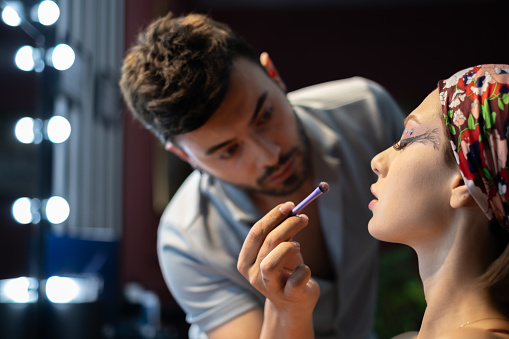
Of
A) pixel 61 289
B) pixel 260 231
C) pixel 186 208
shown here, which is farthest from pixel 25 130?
pixel 260 231

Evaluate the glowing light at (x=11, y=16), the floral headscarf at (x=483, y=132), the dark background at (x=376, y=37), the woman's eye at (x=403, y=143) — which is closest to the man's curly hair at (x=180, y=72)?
the woman's eye at (x=403, y=143)

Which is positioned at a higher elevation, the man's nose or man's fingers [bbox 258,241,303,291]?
the man's nose

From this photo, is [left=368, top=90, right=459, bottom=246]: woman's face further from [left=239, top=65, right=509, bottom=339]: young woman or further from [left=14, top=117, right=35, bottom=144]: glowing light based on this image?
[left=14, top=117, right=35, bottom=144]: glowing light

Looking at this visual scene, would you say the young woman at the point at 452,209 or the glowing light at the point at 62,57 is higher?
the glowing light at the point at 62,57

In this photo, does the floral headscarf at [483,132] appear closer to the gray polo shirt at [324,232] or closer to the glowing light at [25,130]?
the gray polo shirt at [324,232]

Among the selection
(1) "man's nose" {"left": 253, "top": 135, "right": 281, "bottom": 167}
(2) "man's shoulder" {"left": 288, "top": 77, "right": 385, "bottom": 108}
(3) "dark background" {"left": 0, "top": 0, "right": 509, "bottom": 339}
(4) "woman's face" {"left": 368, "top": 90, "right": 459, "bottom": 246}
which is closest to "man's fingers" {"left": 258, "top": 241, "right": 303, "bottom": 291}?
(4) "woman's face" {"left": 368, "top": 90, "right": 459, "bottom": 246}

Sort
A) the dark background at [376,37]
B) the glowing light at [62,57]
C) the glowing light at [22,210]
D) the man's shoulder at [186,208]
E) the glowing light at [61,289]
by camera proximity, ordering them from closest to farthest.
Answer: the man's shoulder at [186,208] < the glowing light at [22,210] < the glowing light at [61,289] < the glowing light at [62,57] < the dark background at [376,37]

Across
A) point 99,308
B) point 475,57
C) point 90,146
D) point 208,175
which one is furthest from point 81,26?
point 475,57

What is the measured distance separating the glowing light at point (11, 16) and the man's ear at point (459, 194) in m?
1.88

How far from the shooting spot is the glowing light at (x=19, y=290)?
217cm

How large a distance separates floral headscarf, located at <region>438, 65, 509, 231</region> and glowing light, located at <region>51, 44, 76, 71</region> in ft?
7.19

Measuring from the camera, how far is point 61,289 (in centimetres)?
247

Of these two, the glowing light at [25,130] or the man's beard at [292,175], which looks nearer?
the man's beard at [292,175]

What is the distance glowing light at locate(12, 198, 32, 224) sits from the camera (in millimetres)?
2295
